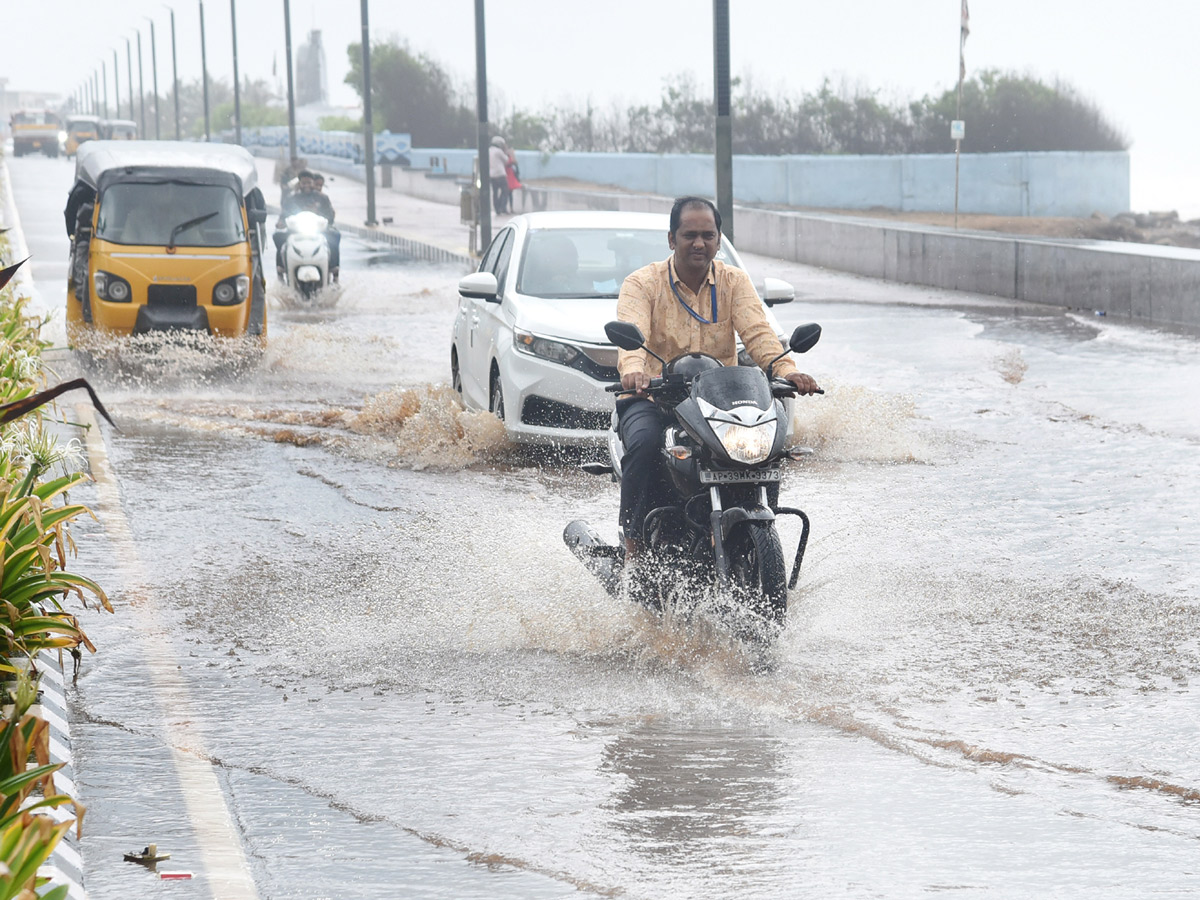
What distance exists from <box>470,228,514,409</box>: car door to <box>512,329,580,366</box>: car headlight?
0.99 feet

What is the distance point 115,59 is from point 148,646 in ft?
479

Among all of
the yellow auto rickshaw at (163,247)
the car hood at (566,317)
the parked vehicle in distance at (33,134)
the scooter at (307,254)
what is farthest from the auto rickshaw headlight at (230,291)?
the parked vehicle in distance at (33,134)

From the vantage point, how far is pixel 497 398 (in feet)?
37.4

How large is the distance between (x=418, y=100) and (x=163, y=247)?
63737mm

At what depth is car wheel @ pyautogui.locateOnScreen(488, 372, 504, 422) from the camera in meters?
11.3

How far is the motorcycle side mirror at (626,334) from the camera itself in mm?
6355

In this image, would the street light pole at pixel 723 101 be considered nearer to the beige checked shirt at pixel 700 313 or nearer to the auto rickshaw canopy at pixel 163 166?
the auto rickshaw canopy at pixel 163 166

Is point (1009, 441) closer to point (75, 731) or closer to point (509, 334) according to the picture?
point (509, 334)

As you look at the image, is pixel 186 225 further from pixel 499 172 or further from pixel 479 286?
pixel 499 172

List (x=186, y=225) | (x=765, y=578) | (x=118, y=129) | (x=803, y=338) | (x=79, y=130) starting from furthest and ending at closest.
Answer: (x=118, y=129)
(x=79, y=130)
(x=186, y=225)
(x=803, y=338)
(x=765, y=578)

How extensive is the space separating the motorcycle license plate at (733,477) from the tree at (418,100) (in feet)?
240

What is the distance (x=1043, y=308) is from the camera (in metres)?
22.3

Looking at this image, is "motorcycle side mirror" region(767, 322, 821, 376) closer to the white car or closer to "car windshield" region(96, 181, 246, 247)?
the white car

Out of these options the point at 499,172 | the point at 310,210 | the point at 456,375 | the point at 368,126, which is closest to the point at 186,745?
the point at 456,375
